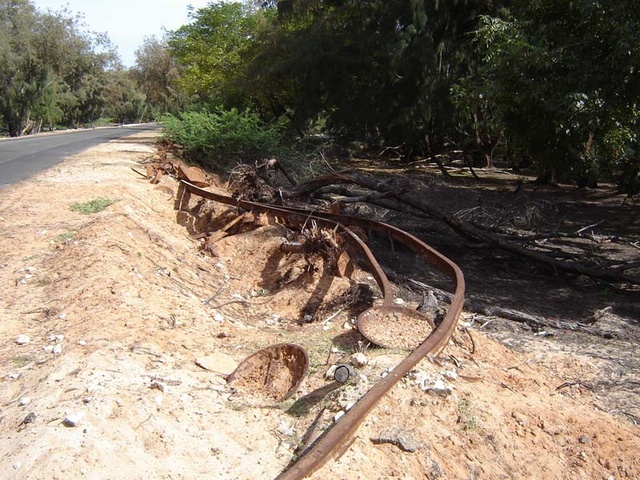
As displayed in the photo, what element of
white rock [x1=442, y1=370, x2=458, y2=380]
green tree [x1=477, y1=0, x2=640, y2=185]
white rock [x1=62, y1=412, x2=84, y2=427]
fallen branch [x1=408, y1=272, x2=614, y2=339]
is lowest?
fallen branch [x1=408, y1=272, x2=614, y2=339]

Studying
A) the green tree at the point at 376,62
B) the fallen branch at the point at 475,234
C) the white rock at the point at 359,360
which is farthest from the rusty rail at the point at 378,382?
the green tree at the point at 376,62

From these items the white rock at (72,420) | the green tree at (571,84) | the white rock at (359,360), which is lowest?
the white rock at (359,360)

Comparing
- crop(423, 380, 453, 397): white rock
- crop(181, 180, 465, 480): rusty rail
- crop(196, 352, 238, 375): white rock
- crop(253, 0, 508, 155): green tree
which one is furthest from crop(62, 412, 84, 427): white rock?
crop(253, 0, 508, 155): green tree

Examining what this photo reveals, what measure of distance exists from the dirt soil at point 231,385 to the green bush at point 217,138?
6731 mm

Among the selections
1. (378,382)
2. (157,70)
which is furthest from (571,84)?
(157,70)

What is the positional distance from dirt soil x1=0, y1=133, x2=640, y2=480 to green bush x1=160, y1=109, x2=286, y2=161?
673 cm

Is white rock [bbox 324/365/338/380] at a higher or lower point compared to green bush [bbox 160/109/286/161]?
lower

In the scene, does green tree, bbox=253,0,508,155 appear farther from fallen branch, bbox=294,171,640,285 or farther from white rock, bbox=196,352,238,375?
white rock, bbox=196,352,238,375

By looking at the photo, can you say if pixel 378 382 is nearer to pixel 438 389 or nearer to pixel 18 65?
pixel 438 389

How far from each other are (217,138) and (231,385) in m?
10.4

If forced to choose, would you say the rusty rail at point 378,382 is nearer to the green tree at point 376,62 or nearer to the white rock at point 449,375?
the white rock at point 449,375

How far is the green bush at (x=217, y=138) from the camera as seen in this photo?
13477 mm

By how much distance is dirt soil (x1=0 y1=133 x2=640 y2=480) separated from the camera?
9.56 feet

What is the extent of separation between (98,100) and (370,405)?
2593 inches
